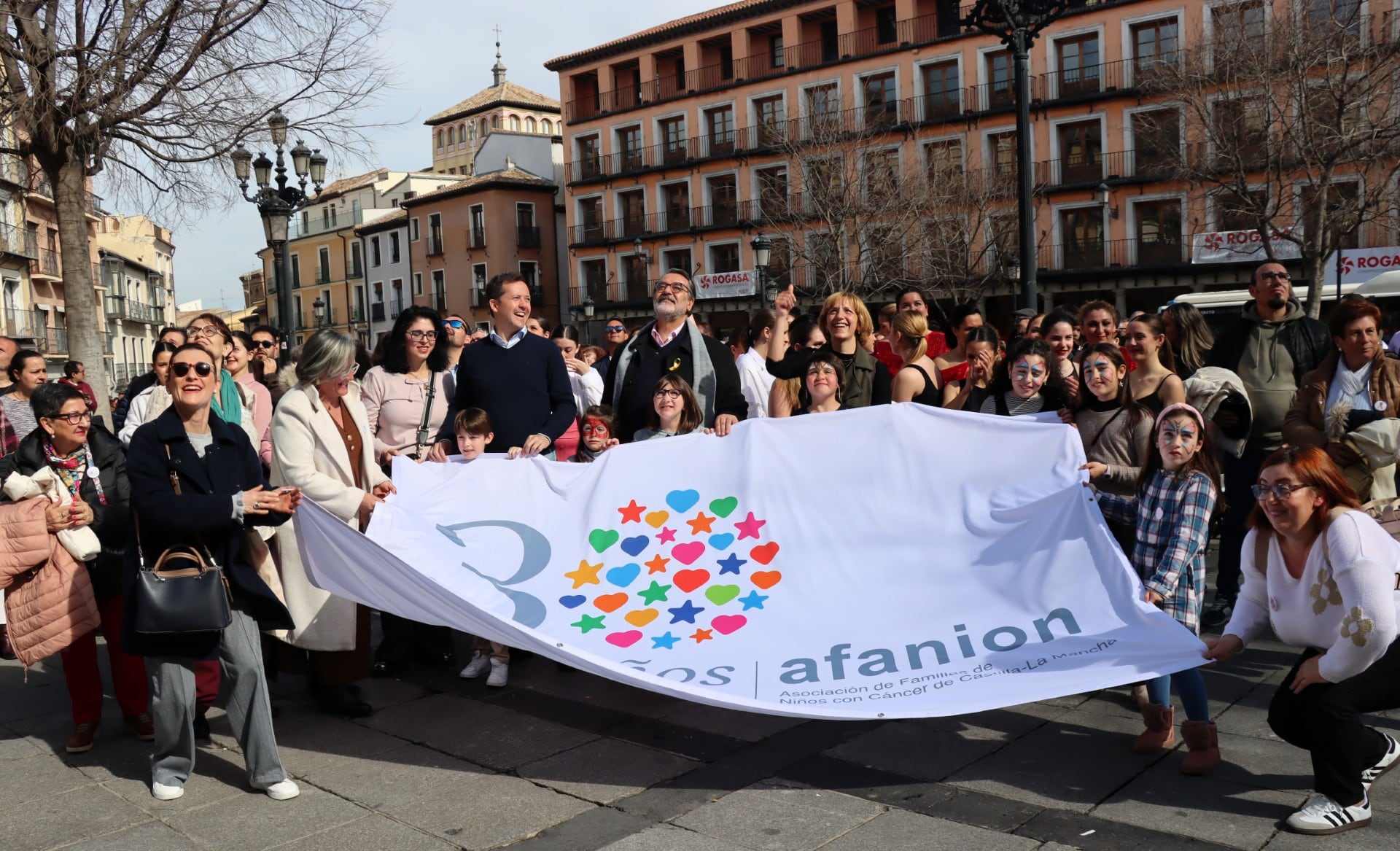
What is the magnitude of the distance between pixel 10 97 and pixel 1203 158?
23.1 m

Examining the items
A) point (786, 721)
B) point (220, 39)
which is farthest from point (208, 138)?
point (786, 721)

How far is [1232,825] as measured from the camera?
12.7ft

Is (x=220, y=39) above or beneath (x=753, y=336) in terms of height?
above

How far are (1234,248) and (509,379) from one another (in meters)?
30.7

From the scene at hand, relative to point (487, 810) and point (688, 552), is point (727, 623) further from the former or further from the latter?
point (487, 810)

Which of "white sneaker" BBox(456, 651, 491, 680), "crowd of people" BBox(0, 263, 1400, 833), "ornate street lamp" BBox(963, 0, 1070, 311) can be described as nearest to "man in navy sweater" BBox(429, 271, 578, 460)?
"crowd of people" BBox(0, 263, 1400, 833)

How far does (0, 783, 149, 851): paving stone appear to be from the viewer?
4.24 meters

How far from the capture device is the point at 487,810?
4.35 meters

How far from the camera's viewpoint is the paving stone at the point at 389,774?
4551 millimetres

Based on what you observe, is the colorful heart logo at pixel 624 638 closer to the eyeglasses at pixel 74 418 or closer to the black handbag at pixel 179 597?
the black handbag at pixel 179 597

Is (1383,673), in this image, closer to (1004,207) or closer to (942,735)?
(942,735)

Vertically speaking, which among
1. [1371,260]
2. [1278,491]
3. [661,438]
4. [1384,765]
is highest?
[1371,260]

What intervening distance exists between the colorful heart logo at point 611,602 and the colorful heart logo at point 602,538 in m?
0.35

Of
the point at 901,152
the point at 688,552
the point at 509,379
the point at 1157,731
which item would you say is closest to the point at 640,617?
the point at 688,552
